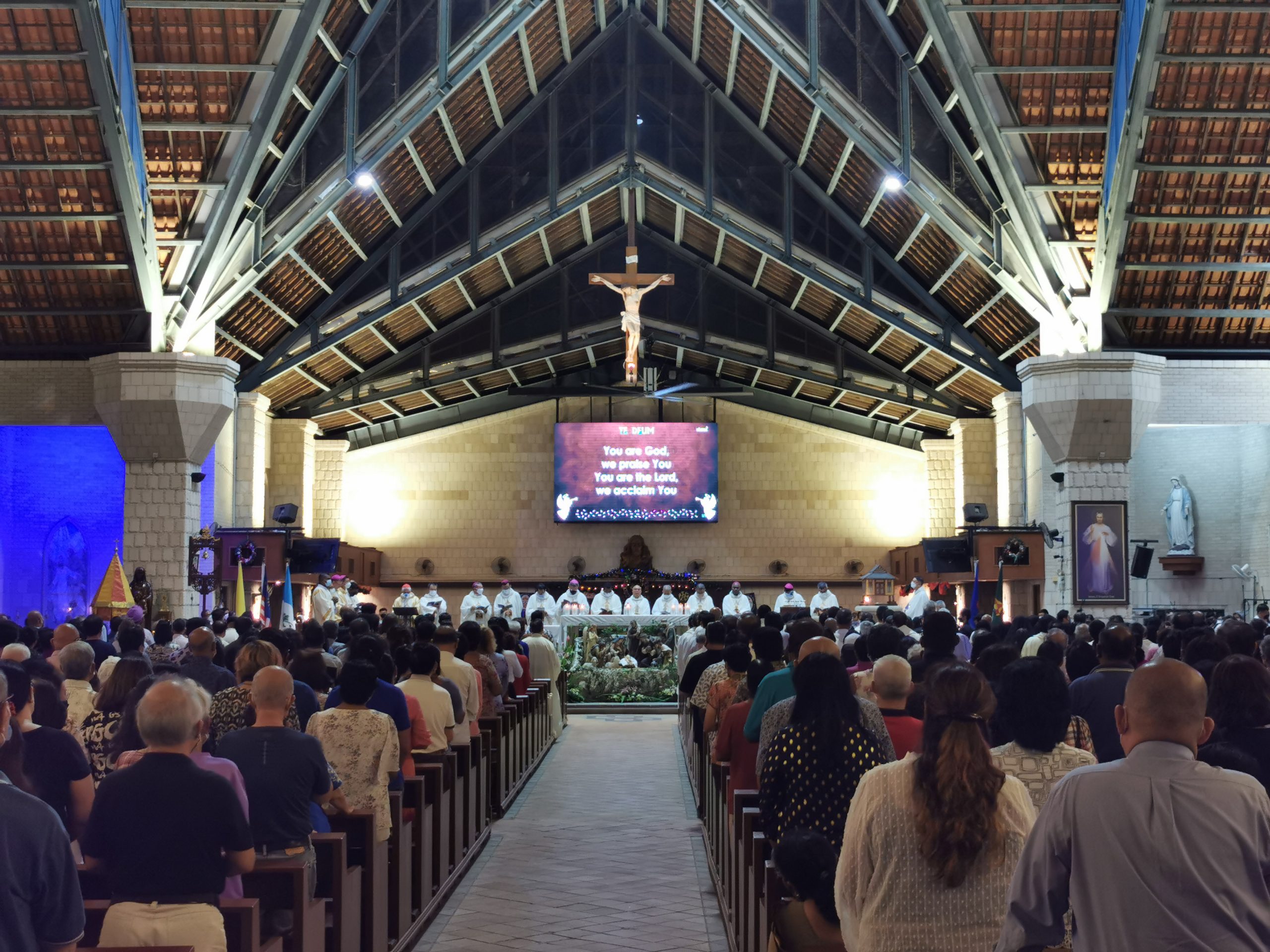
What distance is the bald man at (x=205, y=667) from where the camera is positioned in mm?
6758

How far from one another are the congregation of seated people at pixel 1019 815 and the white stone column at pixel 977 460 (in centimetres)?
2204

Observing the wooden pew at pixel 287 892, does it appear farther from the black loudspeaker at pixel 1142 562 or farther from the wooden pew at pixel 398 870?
the black loudspeaker at pixel 1142 562

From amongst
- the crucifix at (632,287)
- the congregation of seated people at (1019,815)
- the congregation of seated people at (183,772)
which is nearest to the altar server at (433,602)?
the crucifix at (632,287)

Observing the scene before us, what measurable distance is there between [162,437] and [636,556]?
12.3m

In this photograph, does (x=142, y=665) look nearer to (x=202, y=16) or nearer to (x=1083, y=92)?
Result: (x=202, y=16)

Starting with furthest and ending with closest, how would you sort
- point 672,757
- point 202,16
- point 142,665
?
point 202,16 → point 672,757 → point 142,665

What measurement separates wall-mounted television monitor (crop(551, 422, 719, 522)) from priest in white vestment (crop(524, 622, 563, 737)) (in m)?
13.0

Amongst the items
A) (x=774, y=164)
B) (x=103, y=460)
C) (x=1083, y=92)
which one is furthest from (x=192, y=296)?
(x=1083, y=92)

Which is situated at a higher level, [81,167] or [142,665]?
[81,167]

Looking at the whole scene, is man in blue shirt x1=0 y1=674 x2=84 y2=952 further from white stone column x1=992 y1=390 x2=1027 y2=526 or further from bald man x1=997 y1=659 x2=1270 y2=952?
white stone column x1=992 y1=390 x2=1027 y2=526

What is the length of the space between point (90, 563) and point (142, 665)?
18021mm

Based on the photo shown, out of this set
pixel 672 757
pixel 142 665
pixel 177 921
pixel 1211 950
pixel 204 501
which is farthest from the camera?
pixel 204 501

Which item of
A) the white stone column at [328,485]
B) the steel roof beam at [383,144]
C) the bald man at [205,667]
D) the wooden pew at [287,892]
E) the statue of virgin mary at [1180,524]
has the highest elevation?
the steel roof beam at [383,144]

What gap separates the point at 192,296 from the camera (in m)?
18.2
